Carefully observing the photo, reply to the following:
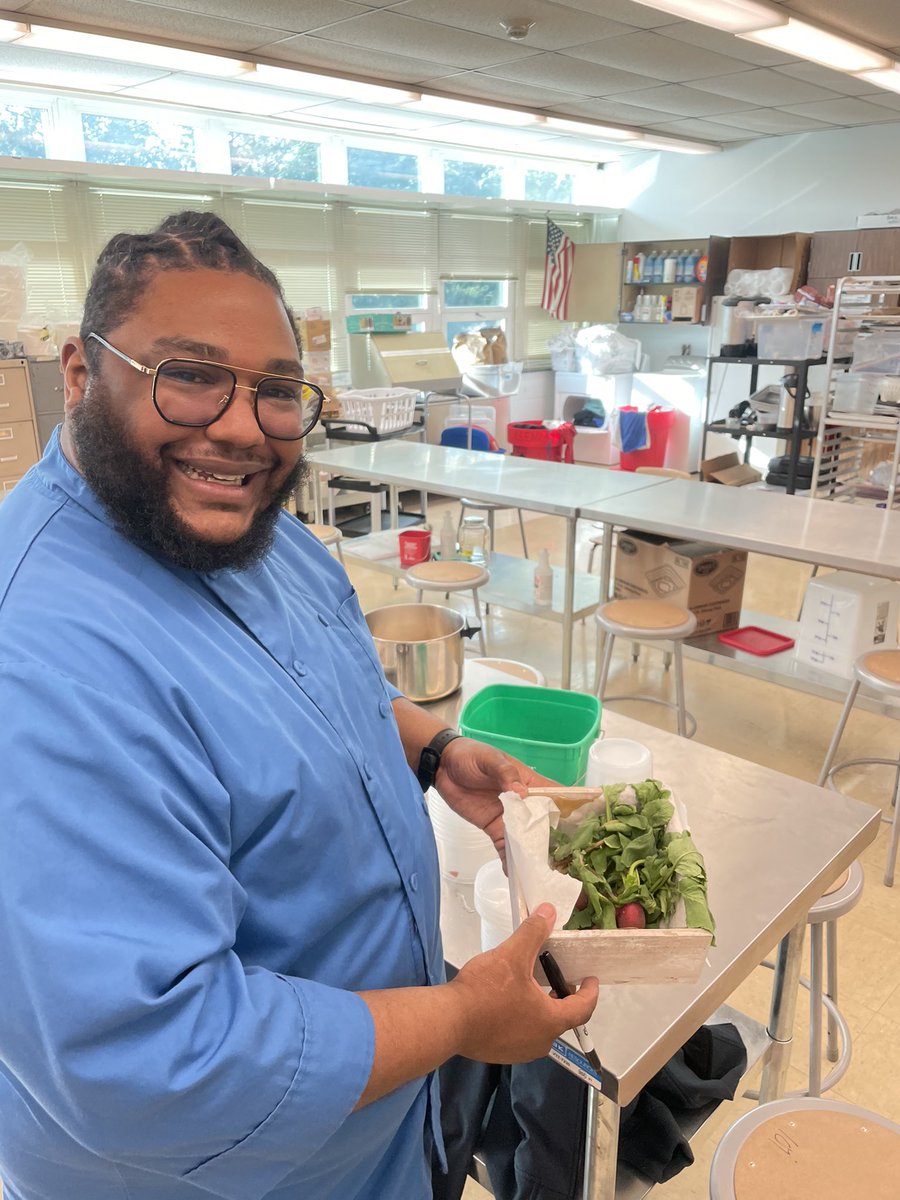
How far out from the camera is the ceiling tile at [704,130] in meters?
6.76

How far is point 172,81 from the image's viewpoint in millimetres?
5180

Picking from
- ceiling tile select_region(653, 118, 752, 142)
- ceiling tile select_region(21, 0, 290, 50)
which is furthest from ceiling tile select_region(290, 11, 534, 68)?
ceiling tile select_region(653, 118, 752, 142)

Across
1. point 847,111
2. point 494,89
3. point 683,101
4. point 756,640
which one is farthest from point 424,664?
point 847,111

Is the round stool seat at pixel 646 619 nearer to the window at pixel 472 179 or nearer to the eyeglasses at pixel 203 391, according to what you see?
the eyeglasses at pixel 203 391

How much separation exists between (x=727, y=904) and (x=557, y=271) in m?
8.28

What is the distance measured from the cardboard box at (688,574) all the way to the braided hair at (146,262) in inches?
105

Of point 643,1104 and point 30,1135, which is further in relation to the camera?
point 643,1104

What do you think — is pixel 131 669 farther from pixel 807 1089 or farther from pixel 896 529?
pixel 896 529

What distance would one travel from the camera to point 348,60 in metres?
4.77

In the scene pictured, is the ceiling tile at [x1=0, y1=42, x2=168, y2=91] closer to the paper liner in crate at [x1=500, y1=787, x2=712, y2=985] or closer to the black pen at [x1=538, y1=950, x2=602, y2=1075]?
the paper liner in crate at [x1=500, y1=787, x2=712, y2=985]

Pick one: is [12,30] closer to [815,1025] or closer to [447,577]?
[447,577]

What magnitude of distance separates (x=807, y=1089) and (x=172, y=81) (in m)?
5.98

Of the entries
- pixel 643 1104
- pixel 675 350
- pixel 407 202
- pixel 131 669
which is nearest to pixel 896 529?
pixel 643 1104

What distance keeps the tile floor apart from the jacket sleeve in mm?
886
